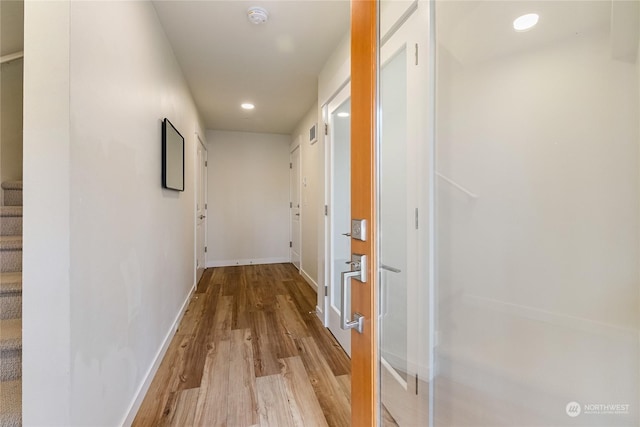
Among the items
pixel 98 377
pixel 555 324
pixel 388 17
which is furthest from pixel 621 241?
pixel 98 377

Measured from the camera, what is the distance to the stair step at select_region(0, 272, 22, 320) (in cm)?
116

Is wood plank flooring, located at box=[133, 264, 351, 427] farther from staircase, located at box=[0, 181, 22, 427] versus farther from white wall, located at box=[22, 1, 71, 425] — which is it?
white wall, located at box=[22, 1, 71, 425]

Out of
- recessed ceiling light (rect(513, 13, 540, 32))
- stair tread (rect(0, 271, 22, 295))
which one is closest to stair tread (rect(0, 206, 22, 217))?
stair tread (rect(0, 271, 22, 295))

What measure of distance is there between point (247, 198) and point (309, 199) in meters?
1.68

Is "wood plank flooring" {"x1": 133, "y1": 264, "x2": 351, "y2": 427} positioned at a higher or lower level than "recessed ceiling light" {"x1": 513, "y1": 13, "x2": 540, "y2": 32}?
lower

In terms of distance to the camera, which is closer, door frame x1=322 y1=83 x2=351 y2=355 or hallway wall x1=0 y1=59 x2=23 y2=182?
hallway wall x1=0 y1=59 x2=23 y2=182

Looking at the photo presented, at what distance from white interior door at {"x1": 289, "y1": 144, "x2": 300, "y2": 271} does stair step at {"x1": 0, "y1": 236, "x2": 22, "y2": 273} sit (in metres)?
3.52

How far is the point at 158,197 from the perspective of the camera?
6.37 ft

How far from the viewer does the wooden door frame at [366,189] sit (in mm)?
734

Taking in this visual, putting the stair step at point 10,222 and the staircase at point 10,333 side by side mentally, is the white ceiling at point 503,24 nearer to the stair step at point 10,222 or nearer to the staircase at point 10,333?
the staircase at point 10,333

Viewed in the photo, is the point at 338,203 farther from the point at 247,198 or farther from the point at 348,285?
the point at 247,198

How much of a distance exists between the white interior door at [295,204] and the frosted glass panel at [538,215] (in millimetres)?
3857

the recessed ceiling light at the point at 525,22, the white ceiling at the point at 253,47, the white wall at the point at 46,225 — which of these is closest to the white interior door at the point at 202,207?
the white ceiling at the point at 253,47

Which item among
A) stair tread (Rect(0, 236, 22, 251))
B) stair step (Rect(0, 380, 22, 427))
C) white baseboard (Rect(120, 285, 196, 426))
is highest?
stair tread (Rect(0, 236, 22, 251))
